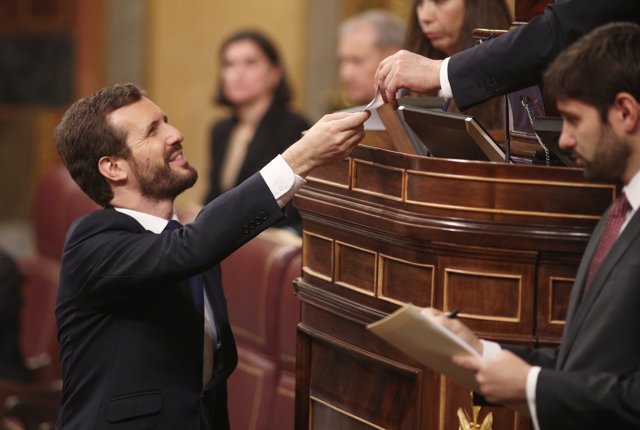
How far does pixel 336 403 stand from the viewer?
2770mm

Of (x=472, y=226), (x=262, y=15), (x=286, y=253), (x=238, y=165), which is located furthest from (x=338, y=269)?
(x=262, y=15)

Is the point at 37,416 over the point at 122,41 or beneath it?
beneath

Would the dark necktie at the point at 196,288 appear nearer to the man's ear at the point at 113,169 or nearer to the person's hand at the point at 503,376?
the man's ear at the point at 113,169

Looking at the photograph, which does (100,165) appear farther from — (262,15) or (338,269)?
(262,15)

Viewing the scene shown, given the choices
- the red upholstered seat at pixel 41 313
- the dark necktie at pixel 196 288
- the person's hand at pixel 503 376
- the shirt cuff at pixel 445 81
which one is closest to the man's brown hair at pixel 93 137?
the dark necktie at pixel 196 288

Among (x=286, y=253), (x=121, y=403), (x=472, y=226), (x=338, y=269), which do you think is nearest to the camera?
(x=472, y=226)

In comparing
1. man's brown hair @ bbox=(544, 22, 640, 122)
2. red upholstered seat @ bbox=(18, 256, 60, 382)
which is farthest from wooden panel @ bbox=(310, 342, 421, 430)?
red upholstered seat @ bbox=(18, 256, 60, 382)

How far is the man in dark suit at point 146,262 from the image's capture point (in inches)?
98.5

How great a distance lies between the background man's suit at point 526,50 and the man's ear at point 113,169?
0.73m

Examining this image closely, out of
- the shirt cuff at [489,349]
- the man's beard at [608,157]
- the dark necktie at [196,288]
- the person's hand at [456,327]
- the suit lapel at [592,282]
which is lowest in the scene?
the dark necktie at [196,288]

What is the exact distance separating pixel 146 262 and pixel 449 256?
0.61 m

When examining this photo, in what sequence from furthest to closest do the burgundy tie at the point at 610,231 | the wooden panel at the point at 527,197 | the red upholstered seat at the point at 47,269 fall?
the red upholstered seat at the point at 47,269
the wooden panel at the point at 527,197
the burgundy tie at the point at 610,231

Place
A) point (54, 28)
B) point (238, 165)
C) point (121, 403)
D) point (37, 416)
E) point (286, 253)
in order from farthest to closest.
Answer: point (54, 28) → point (238, 165) → point (37, 416) → point (286, 253) → point (121, 403)

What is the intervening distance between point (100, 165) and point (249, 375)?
1.48m
